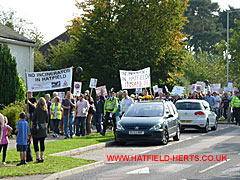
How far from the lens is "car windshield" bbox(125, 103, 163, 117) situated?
18.1 m

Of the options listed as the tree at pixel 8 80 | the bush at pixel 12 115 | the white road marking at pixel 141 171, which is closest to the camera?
the white road marking at pixel 141 171

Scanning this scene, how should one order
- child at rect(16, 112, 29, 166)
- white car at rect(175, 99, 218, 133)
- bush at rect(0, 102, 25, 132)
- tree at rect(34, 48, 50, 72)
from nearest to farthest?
1. child at rect(16, 112, 29, 166)
2. bush at rect(0, 102, 25, 132)
3. white car at rect(175, 99, 218, 133)
4. tree at rect(34, 48, 50, 72)

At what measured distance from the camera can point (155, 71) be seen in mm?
38000

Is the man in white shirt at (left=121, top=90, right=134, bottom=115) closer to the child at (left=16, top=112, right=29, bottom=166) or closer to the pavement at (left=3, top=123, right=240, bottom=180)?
the pavement at (left=3, top=123, right=240, bottom=180)

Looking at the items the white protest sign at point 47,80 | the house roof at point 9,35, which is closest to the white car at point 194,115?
the white protest sign at point 47,80

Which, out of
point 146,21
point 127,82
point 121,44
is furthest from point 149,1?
point 127,82

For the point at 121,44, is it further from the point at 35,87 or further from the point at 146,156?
the point at 146,156

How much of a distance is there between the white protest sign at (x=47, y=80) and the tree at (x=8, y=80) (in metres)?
5.67

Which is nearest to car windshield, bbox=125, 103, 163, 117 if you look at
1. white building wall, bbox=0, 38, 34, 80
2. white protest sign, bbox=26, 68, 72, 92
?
white protest sign, bbox=26, 68, 72, 92

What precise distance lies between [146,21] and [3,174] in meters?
29.2

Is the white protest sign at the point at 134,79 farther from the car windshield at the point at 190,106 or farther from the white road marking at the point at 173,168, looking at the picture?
the white road marking at the point at 173,168

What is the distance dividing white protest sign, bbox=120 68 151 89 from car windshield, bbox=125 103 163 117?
5904 millimetres

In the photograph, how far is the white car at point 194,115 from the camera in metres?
22.7

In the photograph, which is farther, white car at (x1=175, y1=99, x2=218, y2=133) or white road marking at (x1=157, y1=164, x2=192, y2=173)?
white car at (x1=175, y1=99, x2=218, y2=133)
